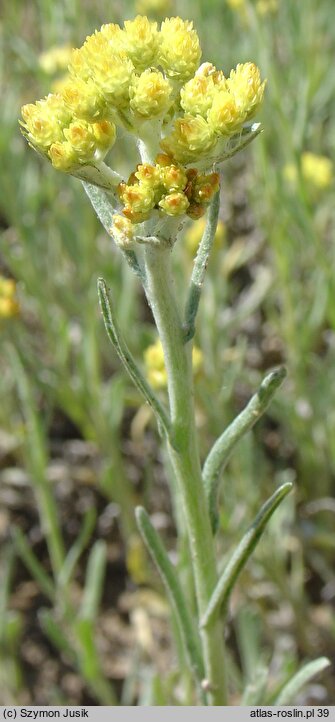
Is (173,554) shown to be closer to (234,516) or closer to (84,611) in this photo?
(234,516)

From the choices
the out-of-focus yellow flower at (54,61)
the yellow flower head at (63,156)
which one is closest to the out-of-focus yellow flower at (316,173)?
the out-of-focus yellow flower at (54,61)

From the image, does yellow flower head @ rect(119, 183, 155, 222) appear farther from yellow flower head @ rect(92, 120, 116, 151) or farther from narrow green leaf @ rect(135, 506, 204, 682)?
narrow green leaf @ rect(135, 506, 204, 682)

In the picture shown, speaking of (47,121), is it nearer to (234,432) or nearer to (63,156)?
(63,156)

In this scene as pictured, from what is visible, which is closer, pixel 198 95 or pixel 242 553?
pixel 198 95

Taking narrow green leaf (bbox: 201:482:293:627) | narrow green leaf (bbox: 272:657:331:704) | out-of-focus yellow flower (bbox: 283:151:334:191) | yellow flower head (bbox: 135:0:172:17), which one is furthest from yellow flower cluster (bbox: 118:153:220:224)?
yellow flower head (bbox: 135:0:172:17)

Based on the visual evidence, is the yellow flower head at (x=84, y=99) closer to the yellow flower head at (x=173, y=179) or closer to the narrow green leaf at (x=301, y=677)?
the yellow flower head at (x=173, y=179)

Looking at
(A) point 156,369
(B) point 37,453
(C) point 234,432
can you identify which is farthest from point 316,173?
(C) point 234,432

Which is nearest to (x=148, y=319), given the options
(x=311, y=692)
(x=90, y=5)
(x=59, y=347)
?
(x=59, y=347)
